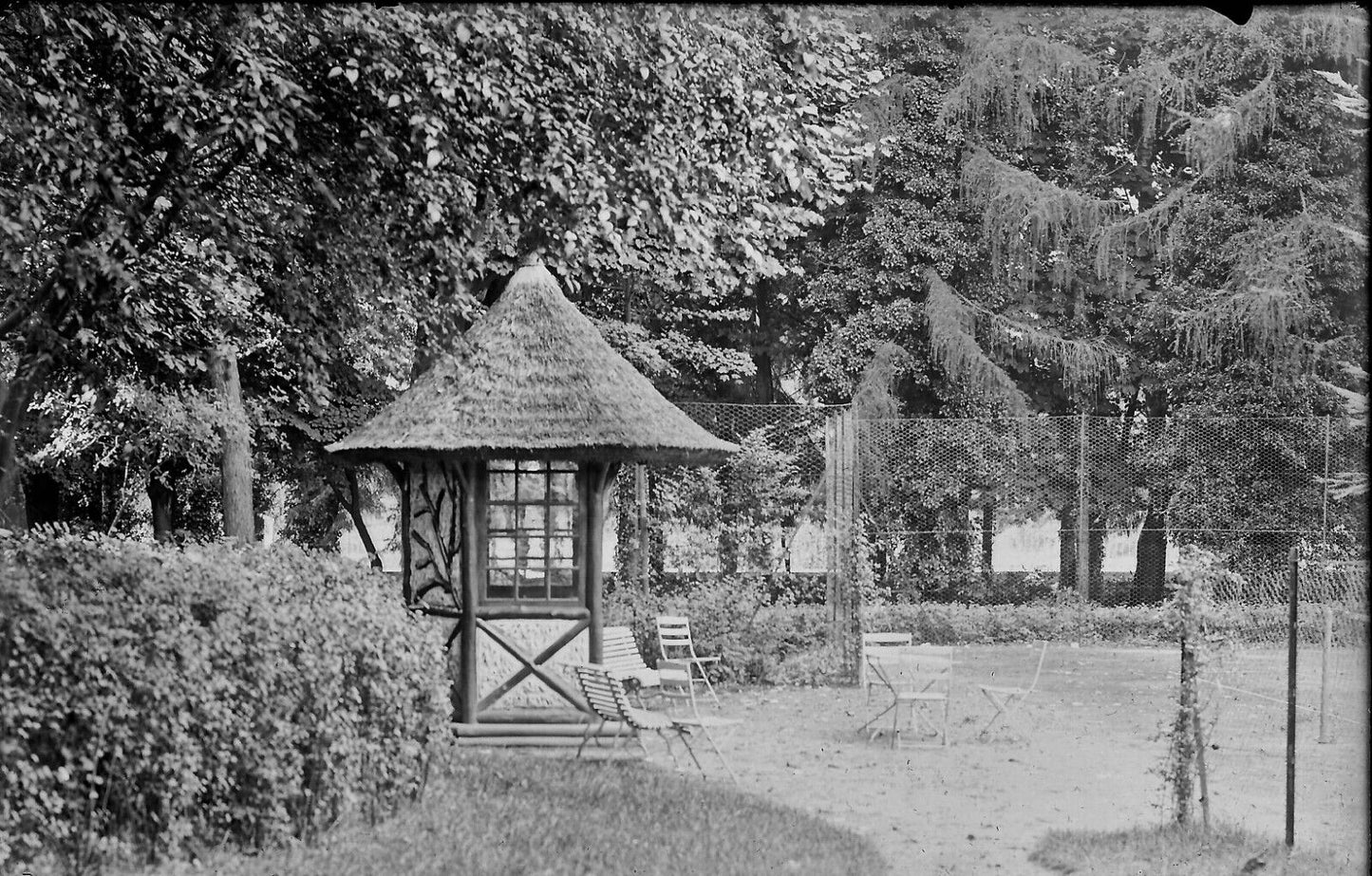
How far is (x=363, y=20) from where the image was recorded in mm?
A: 6629

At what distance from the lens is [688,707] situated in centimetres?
1302

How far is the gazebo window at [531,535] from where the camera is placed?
1123 centimetres

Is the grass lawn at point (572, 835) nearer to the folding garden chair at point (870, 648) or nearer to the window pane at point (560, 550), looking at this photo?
the window pane at point (560, 550)

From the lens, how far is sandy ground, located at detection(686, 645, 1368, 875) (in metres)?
8.05

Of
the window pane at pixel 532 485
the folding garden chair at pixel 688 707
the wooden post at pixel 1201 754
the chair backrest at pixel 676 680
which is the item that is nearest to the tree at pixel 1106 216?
the chair backrest at pixel 676 680

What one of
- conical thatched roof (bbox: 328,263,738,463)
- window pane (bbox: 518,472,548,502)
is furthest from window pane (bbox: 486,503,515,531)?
conical thatched roof (bbox: 328,263,738,463)

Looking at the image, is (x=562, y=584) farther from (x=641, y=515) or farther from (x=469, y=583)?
(x=641, y=515)

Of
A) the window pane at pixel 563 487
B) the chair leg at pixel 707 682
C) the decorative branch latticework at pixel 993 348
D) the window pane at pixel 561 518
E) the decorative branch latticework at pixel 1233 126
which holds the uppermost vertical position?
the decorative branch latticework at pixel 1233 126

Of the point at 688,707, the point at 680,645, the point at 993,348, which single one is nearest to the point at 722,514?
the point at 680,645

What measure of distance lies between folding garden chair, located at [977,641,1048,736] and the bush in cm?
504

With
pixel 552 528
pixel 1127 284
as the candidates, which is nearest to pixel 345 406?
pixel 552 528

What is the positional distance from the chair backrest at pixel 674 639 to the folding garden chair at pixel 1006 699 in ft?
9.75

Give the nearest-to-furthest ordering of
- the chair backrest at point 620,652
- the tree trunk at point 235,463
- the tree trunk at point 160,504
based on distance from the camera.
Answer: the chair backrest at point 620,652
the tree trunk at point 235,463
the tree trunk at point 160,504

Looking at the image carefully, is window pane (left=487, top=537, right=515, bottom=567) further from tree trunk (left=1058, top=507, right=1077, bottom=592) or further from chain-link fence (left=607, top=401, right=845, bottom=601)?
tree trunk (left=1058, top=507, right=1077, bottom=592)
